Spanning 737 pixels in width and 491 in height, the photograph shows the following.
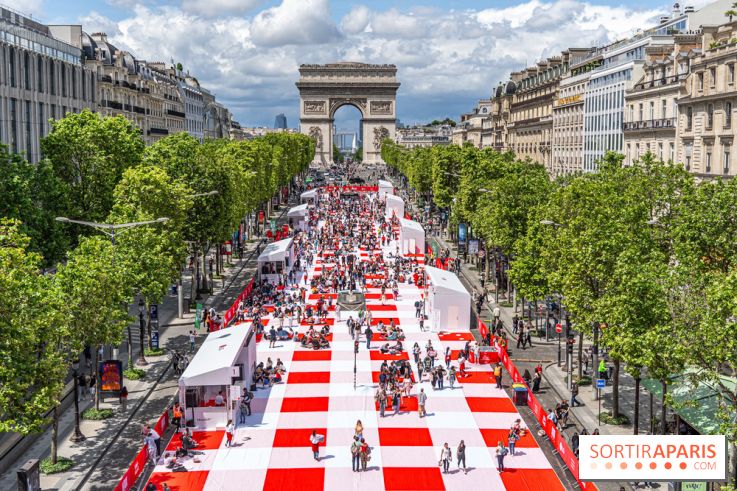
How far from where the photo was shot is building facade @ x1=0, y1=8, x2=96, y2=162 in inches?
2459

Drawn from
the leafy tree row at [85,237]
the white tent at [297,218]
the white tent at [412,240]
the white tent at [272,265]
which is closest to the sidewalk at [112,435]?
the leafy tree row at [85,237]

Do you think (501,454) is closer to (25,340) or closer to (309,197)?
(25,340)

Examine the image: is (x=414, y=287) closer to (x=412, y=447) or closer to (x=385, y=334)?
(x=385, y=334)

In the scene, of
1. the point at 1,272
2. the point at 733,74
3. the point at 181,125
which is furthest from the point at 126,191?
the point at 181,125

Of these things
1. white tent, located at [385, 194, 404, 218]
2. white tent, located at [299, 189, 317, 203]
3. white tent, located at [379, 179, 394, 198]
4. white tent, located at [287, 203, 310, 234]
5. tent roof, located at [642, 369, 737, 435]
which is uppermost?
white tent, located at [379, 179, 394, 198]

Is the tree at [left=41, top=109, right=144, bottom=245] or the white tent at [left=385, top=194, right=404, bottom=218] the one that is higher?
the tree at [left=41, top=109, right=144, bottom=245]

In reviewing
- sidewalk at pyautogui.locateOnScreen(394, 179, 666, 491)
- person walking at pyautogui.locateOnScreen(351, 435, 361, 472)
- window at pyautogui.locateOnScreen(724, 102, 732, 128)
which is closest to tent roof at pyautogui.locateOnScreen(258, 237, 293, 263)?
sidewalk at pyautogui.locateOnScreen(394, 179, 666, 491)

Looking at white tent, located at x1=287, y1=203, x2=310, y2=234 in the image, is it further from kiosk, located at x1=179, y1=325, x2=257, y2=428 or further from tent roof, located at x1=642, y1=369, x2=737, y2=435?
tent roof, located at x1=642, y1=369, x2=737, y2=435

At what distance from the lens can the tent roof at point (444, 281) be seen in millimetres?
54906

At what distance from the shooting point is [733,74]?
5294cm

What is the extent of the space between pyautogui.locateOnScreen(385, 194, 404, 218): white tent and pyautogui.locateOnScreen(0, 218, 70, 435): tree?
83914 mm

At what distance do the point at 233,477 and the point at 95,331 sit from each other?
30.4 ft

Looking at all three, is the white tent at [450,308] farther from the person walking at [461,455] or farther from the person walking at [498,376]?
the person walking at [461,455]

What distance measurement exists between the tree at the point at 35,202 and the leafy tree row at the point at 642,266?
1166 inches
